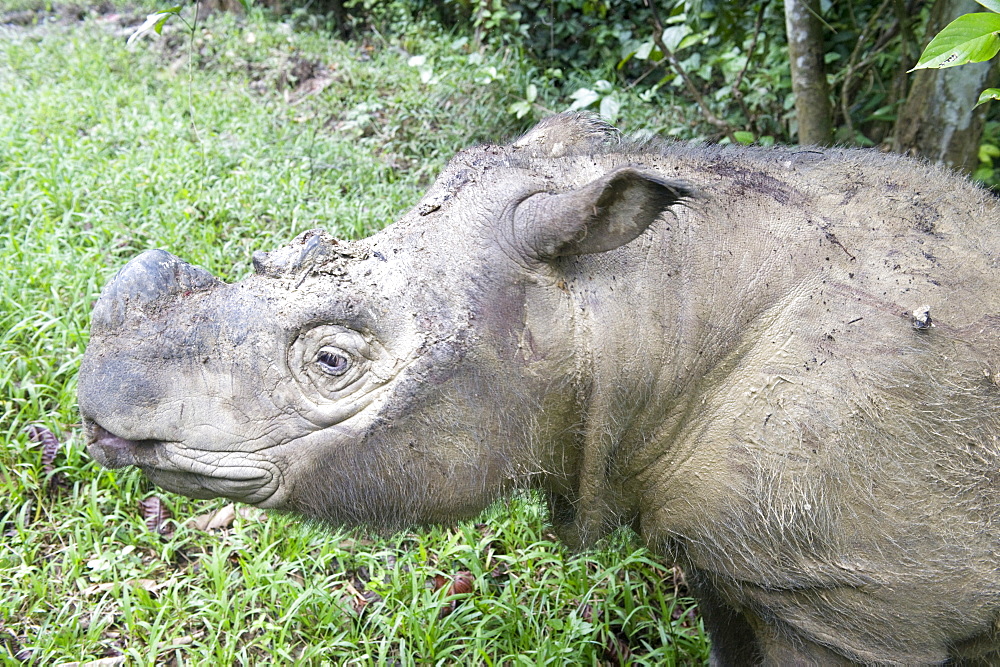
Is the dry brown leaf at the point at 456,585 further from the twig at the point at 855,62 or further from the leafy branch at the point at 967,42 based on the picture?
the twig at the point at 855,62

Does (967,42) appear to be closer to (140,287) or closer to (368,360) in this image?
(368,360)

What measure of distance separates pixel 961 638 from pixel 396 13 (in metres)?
9.43

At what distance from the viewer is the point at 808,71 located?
230 inches

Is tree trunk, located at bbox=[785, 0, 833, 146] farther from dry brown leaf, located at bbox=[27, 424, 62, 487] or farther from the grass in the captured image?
dry brown leaf, located at bbox=[27, 424, 62, 487]

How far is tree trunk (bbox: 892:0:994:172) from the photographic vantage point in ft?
16.2

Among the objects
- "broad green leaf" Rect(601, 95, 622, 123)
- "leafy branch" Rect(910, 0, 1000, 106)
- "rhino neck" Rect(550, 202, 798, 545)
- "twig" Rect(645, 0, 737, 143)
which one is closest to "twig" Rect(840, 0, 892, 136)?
"twig" Rect(645, 0, 737, 143)

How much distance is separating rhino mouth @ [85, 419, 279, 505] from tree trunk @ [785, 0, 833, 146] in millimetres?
4453

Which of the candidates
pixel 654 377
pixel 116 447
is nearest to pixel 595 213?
pixel 654 377

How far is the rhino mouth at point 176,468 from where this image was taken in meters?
2.64

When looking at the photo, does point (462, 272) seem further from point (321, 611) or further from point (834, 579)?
point (321, 611)

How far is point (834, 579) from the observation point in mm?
2725

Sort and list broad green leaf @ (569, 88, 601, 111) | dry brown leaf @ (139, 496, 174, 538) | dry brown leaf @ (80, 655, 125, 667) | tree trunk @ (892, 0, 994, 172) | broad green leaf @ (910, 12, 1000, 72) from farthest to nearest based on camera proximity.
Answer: broad green leaf @ (569, 88, 601, 111) < tree trunk @ (892, 0, 994, 172) < dry brown leaf @ (139, 496, 174, 538) < dry brown leaf @ (80, 655, 125, 667) < broad green leaf @ (910, 12, 1000, 72)

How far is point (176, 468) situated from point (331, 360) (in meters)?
0.57

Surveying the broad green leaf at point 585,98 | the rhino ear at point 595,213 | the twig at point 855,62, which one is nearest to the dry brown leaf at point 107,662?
the rhino ear at point 595,213
